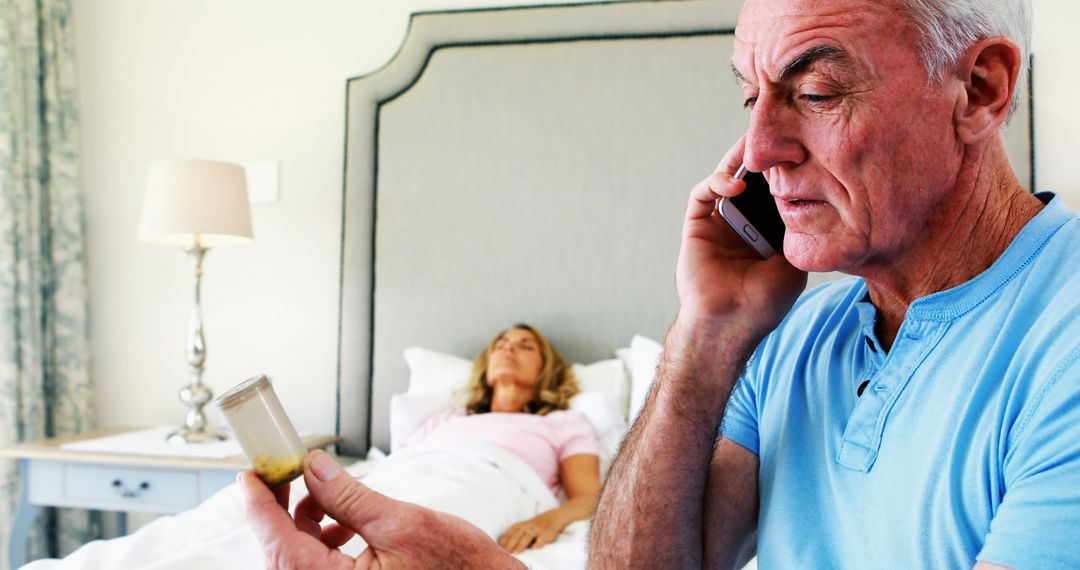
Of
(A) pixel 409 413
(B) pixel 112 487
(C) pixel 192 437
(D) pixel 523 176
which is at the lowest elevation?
(B) pixel 112 487

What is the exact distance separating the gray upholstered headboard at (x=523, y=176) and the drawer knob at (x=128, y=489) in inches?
24.5

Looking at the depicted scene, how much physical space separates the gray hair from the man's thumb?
67cm

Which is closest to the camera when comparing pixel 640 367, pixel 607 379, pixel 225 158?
pixel 640 367

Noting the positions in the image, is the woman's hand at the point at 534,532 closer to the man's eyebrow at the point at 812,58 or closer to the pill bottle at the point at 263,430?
the pill bottle at the point at 263,430

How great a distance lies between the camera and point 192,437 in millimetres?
2475

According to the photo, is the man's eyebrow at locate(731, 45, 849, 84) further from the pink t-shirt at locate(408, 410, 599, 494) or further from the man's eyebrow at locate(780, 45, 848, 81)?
the pink t-shirt at locate(408, 410, 599, 494)

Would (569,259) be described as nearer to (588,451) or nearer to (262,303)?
(588,451)

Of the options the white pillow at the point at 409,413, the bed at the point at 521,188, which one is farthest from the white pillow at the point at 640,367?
the white pillow at the point at 409,413

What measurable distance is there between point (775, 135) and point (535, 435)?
150cm

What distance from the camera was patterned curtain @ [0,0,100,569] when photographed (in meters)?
2.59

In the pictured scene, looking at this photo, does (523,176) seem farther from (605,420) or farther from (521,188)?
(605,420)

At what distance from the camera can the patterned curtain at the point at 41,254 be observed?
102 inches

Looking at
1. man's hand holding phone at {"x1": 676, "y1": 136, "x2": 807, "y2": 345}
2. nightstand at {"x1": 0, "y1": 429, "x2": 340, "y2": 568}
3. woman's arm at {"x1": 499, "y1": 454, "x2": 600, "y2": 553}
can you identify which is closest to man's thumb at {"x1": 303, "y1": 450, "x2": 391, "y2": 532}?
man's hand holding phone at {"x1": 676, "y1": 136, "x2": 807, "y2": 345}

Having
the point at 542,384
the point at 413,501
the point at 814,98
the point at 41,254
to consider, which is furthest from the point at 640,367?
the point at 41,254
